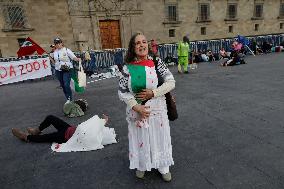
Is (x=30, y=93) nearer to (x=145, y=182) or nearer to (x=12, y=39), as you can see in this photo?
(x=145, y=182)

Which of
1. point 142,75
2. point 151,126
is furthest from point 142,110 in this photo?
point 142,75

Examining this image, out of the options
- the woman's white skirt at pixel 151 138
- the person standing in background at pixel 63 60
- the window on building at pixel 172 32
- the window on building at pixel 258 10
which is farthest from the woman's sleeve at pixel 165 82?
the window on building at pixel 258 10

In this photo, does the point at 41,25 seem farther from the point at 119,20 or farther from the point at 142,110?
the point at 142,110

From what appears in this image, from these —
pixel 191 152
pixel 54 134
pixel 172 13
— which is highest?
pixel 172 13

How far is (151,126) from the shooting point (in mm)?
3010

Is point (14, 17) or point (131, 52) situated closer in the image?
point (131, 52)

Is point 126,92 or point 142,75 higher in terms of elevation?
point 142,75

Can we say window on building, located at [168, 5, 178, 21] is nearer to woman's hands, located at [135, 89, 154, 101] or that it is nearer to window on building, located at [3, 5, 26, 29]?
window on building, located at [3, 5, 26, 29]

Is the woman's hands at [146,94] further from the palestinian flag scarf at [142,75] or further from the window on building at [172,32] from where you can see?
the window on building at [172,32]

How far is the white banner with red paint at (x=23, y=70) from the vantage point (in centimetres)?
1205

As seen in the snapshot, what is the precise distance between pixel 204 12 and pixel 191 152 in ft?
83.5

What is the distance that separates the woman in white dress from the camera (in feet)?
→ 9.43

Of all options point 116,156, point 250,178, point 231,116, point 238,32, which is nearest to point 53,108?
point 116,156

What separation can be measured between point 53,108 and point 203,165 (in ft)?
16.5
